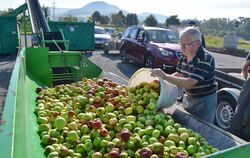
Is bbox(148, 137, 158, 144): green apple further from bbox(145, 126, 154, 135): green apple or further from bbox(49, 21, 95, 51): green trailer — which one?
bbox(49, 21, 95, 51): green trailer

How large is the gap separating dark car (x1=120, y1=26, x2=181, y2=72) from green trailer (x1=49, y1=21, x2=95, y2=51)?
10.6 feet

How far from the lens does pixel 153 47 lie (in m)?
10.9

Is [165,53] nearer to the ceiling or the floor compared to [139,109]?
nearer to the ceiling

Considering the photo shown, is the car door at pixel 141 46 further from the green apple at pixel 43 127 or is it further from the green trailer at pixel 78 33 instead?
the green apple at pixel 43 127

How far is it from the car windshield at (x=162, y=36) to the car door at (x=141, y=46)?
336 millimetres

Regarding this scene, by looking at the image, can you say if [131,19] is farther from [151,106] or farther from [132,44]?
[151,106]

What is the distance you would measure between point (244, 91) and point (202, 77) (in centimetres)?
98

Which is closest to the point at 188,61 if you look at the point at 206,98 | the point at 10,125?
the point at 206,98

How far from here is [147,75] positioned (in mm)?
4020

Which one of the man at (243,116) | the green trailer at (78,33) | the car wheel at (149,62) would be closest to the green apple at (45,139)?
the man at (243,116)

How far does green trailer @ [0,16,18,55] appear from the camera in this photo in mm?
14430

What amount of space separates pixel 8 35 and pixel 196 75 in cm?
1364

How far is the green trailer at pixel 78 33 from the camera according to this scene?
51.4 feet

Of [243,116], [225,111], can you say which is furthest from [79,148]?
[225,111]
